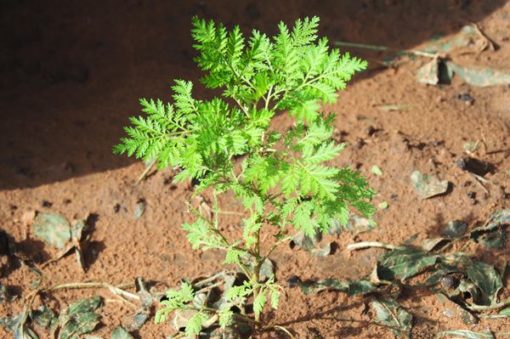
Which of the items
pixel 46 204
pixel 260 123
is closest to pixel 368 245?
pixel 260 123

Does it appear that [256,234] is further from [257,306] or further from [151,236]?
[151,236]

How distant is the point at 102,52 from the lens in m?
4.98

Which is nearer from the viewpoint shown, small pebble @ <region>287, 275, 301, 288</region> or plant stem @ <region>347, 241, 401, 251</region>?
small pebble @ <region>287, 275, 301, 288</region>

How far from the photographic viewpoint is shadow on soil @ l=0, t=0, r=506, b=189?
171 inches

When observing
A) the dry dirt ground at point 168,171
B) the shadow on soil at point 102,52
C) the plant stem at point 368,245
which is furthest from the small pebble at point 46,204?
the plant stem at point 368,245

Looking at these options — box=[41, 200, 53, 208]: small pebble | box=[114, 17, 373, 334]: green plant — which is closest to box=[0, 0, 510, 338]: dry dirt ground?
box=[41, 200, 53, 208]: small pebble

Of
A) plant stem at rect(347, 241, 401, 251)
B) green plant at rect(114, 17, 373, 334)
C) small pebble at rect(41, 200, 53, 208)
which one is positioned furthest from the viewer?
small pebble at rect(41, 200, 53, 208)

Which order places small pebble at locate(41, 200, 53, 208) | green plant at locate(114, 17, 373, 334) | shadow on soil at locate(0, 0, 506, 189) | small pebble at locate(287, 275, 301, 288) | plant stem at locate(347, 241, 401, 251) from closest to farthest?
green plant at locate(114, 17, 373, 334)
small pebble at locate(287, 275, 301, 288)
plant stem at locate(347, 241, 401, 251)
small pebble at locate(41, 200, 53, 208)
shadow on soil at locate(0, 0, 506, 189)

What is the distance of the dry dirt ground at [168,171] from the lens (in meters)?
3.59

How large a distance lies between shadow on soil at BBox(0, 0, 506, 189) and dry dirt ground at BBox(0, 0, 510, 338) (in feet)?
0.03

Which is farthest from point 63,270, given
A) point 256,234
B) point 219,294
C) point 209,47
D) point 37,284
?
point 209,47

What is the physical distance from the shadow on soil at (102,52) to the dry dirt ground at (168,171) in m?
0.01

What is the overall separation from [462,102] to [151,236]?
2321mm

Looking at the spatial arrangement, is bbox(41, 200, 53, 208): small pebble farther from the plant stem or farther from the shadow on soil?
the plant stem
